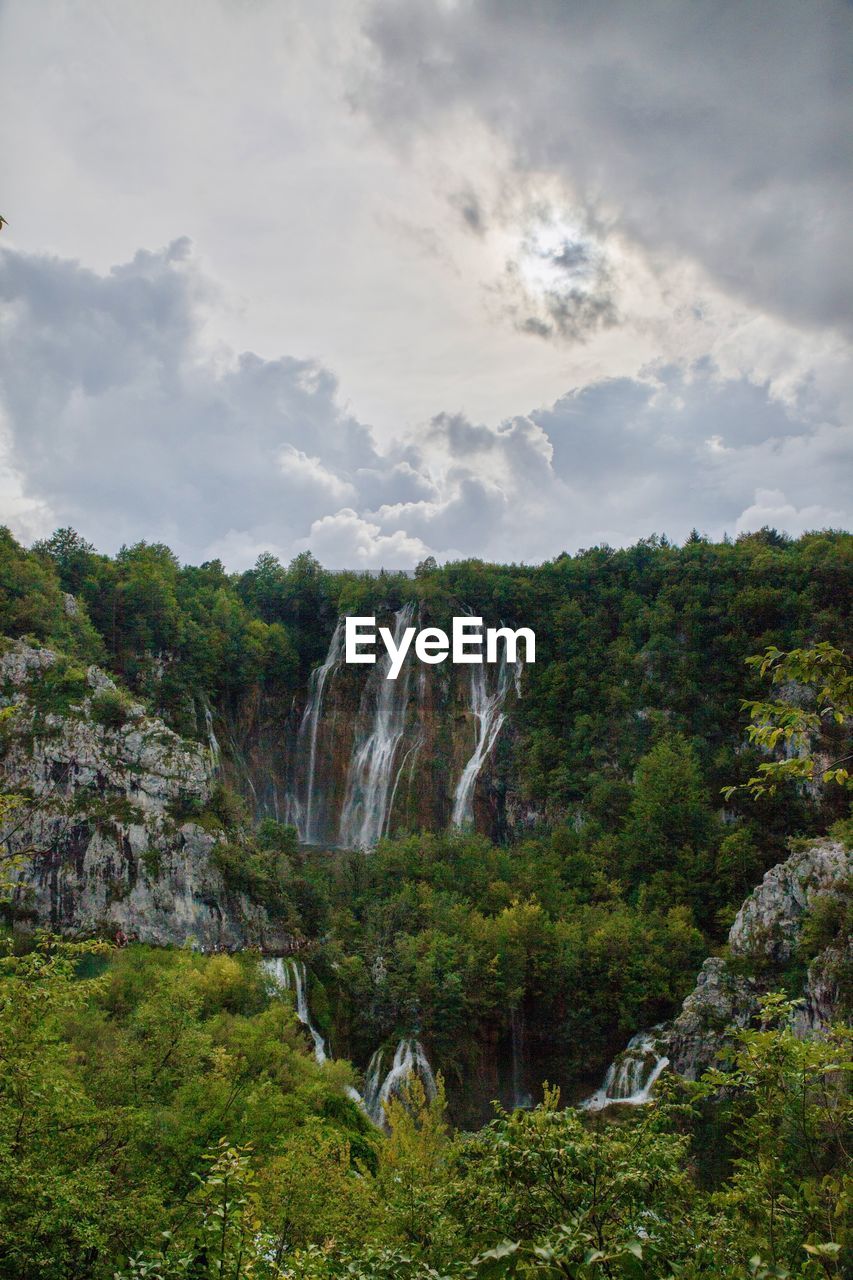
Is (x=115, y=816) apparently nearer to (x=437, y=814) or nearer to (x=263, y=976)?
(x=263, y=976)

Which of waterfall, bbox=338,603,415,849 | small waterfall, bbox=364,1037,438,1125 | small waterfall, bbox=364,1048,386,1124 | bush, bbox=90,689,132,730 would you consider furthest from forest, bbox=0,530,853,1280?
waterfall, bbox=338,603,415,849

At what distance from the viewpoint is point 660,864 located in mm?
39062

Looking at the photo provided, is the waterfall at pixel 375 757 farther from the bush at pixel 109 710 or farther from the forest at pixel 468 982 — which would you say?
the bush at pixel 109 710

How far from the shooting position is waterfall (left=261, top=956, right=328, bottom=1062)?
94.6 ft

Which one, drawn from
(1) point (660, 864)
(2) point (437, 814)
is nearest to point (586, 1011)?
(1) point (660, 864)

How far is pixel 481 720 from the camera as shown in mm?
55000

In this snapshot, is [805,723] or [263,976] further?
[263,976]

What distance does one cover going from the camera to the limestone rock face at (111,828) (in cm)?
3409

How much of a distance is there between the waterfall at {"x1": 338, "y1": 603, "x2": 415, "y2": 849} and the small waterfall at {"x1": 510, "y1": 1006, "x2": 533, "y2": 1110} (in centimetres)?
1930

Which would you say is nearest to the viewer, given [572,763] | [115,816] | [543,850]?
[115,816]

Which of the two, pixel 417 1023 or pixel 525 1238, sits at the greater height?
pixel 525 1238

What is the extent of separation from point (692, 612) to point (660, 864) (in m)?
18.8

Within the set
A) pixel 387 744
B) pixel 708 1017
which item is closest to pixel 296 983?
pixel 708 1017

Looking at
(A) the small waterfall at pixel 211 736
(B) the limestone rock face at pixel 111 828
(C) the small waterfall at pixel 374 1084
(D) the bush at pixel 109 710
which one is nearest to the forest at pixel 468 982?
(D) the bush at pixel 109 710
